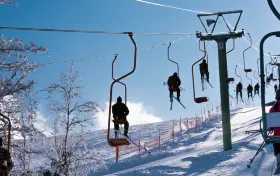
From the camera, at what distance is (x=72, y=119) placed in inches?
976

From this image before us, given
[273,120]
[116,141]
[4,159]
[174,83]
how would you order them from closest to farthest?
→ [273,120]
[4,159]
[116,141]
[174,83]

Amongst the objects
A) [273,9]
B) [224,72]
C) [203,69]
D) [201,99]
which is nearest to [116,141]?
[273,9]

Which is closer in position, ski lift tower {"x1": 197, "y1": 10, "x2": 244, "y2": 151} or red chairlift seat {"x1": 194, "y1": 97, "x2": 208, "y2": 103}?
red chairlift seat {"x1": 194, "y1": 97, "x2": 208, "y2": 103}

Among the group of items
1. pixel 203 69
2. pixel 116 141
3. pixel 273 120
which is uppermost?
pixel 203 69

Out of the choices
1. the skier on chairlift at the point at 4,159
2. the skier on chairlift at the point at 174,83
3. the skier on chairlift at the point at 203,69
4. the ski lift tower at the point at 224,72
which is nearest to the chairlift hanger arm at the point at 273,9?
the skier on chairlift at the point at 4,159

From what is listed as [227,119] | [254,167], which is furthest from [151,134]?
[254,167]

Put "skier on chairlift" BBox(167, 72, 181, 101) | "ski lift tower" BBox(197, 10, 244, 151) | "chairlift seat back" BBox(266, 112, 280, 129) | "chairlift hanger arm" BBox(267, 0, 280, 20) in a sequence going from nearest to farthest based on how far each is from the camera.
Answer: "chairlift hanger arm" BBox(267, 0, 280, 20) < "chairlift seat back" BBox(266, 112, 280, 129) < "skier on chairlift" BBox(167, 72, 181, 101) < "ski lift tower" BBox(197, 10, 244, 151)

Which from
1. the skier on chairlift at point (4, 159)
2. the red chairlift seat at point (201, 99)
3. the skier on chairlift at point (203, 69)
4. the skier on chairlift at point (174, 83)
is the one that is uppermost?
the skier on chairlift at point (203, 69)

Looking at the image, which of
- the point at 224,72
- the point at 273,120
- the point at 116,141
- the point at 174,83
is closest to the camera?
the point at 273,120

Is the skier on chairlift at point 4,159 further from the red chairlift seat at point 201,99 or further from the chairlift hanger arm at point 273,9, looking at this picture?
the red chairlift seat at point 201,99

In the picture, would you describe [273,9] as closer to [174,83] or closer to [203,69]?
[174,83]

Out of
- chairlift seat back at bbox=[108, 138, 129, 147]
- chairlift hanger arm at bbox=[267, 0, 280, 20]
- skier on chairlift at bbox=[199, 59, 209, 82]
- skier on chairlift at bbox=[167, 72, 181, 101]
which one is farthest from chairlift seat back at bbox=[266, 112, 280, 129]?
skier on chairlift at bbox=[199, 59, 209, 82]

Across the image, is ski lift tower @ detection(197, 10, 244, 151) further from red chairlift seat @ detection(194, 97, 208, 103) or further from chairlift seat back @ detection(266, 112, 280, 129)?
chairlift seat back @ detection(266, 112, 280, 129)

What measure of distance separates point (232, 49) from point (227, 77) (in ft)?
6.34
